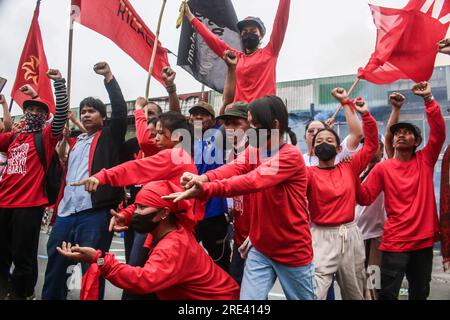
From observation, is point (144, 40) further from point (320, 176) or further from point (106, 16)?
point (320, 176)

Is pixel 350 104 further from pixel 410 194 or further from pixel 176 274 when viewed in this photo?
pixel 176 274

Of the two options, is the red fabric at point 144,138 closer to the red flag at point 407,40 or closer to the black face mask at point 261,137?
the black face mask at point 261,137

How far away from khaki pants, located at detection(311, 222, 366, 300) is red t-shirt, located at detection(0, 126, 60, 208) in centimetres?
265

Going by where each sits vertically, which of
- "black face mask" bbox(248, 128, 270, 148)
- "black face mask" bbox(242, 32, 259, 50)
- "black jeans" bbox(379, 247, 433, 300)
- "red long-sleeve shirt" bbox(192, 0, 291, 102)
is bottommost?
"black jeans" bbox(379, 247, 433, 300)

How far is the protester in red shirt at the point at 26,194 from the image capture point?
3.69m

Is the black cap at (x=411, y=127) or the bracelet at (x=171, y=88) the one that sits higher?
the bracelet at (x=171, y=88)

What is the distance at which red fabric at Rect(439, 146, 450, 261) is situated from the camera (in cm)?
344

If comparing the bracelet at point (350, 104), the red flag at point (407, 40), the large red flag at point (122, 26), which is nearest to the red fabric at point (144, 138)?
the large red flag at point (122, 26)

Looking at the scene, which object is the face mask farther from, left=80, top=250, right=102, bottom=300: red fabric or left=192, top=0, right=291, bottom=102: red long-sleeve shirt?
left=80, top=250, right=102, bottom=300: red fabric

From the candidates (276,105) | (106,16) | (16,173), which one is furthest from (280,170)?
(106,16)

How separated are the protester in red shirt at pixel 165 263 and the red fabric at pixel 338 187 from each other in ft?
3.55

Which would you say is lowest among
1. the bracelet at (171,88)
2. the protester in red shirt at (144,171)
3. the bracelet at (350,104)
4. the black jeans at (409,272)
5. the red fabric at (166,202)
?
the black jeans at (409,272)

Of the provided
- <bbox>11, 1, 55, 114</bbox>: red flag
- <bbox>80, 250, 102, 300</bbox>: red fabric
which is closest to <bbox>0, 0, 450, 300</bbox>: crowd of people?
<bbox>80, 250, 102, 300</bbox>: red fabric
